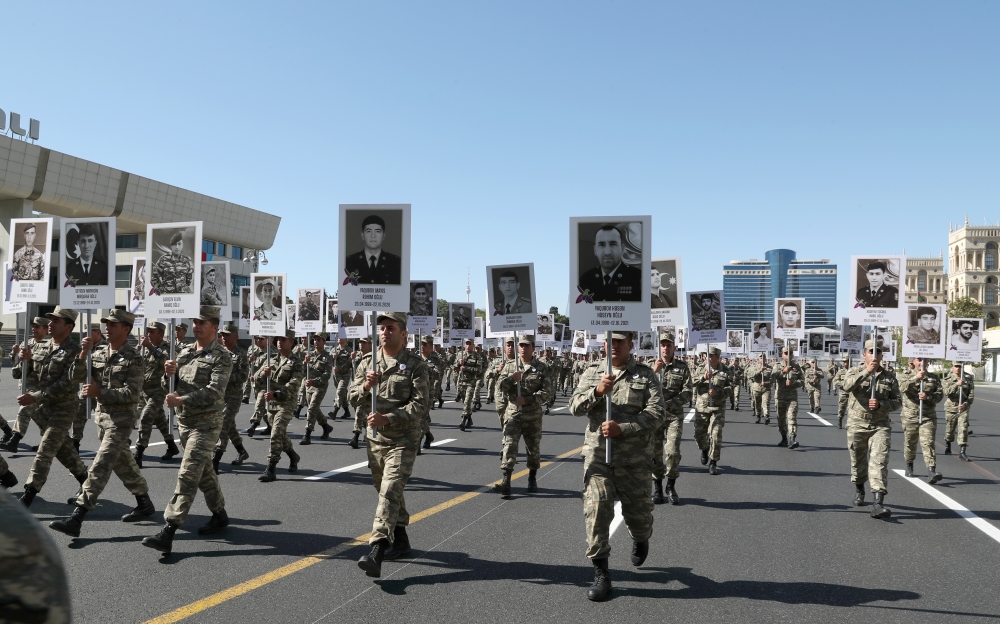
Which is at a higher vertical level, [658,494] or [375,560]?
[375,560]

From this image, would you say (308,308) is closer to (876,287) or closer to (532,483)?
(532,483)

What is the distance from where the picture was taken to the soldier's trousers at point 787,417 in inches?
610

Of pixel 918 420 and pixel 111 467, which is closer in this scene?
pixel 111 467

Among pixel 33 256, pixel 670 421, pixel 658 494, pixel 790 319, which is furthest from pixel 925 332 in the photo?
pixel 33 256

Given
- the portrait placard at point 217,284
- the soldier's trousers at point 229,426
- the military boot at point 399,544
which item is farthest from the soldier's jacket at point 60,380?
the military boot at point 399,544

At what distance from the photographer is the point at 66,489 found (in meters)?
8.81

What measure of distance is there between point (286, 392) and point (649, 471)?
659cm

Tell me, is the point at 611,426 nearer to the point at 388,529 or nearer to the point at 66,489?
the point at 388,529

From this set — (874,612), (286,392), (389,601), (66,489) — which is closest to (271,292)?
(286,392)

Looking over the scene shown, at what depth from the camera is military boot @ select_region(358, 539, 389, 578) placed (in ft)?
17.9

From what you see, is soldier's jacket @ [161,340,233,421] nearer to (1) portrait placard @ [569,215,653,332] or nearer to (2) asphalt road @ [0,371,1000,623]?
(2) asphalt road @ [0,371,1000,623]

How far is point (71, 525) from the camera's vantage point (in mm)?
6488

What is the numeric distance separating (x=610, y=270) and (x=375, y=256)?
7.98 ft

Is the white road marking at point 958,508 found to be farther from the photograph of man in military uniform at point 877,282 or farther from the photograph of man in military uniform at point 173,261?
the photograph of man in military uniform at point 173,261
